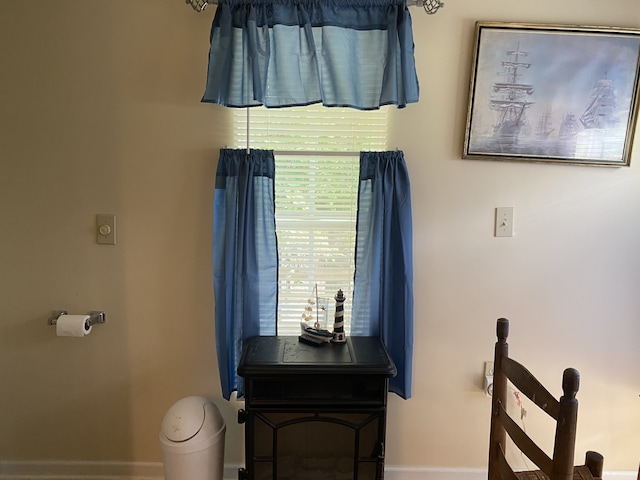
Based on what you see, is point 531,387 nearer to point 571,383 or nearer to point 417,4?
point 571,383

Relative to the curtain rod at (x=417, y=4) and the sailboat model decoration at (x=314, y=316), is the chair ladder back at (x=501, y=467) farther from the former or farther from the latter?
the curtain rod at (x=417, y=4)

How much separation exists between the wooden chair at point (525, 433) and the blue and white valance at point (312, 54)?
3.22 ft

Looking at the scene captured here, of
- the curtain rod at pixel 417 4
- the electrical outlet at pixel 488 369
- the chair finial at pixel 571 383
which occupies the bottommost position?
the electrical outlet at pixel 488 369

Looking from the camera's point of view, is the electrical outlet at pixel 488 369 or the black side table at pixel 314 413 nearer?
the black side table at pixel 314 413

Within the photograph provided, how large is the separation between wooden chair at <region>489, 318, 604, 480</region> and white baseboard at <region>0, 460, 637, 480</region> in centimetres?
52

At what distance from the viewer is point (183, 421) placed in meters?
1.50

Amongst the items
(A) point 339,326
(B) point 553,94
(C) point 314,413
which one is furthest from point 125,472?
(B) point 553,94

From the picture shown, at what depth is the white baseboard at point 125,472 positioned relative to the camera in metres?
1.76

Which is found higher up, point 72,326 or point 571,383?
point 571,383

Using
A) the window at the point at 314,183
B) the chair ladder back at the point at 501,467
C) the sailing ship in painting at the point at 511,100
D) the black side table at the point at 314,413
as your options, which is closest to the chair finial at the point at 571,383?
the chair ladder back at the point at 501,467

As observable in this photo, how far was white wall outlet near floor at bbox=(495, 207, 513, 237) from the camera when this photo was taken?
1647 millimetres

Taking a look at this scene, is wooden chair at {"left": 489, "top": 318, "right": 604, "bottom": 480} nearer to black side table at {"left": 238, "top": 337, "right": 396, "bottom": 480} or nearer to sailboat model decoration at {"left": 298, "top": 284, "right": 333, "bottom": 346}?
black side table at {"left": 238, "top": 337, "right": 396, "bottom": 480}

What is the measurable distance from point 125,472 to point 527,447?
169 cm

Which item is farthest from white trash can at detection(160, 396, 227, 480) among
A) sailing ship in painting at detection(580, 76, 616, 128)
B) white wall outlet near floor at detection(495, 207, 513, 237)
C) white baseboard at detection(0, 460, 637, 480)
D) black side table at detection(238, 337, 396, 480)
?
sailing ship in painting at detection(580, 76, 616, 128)
